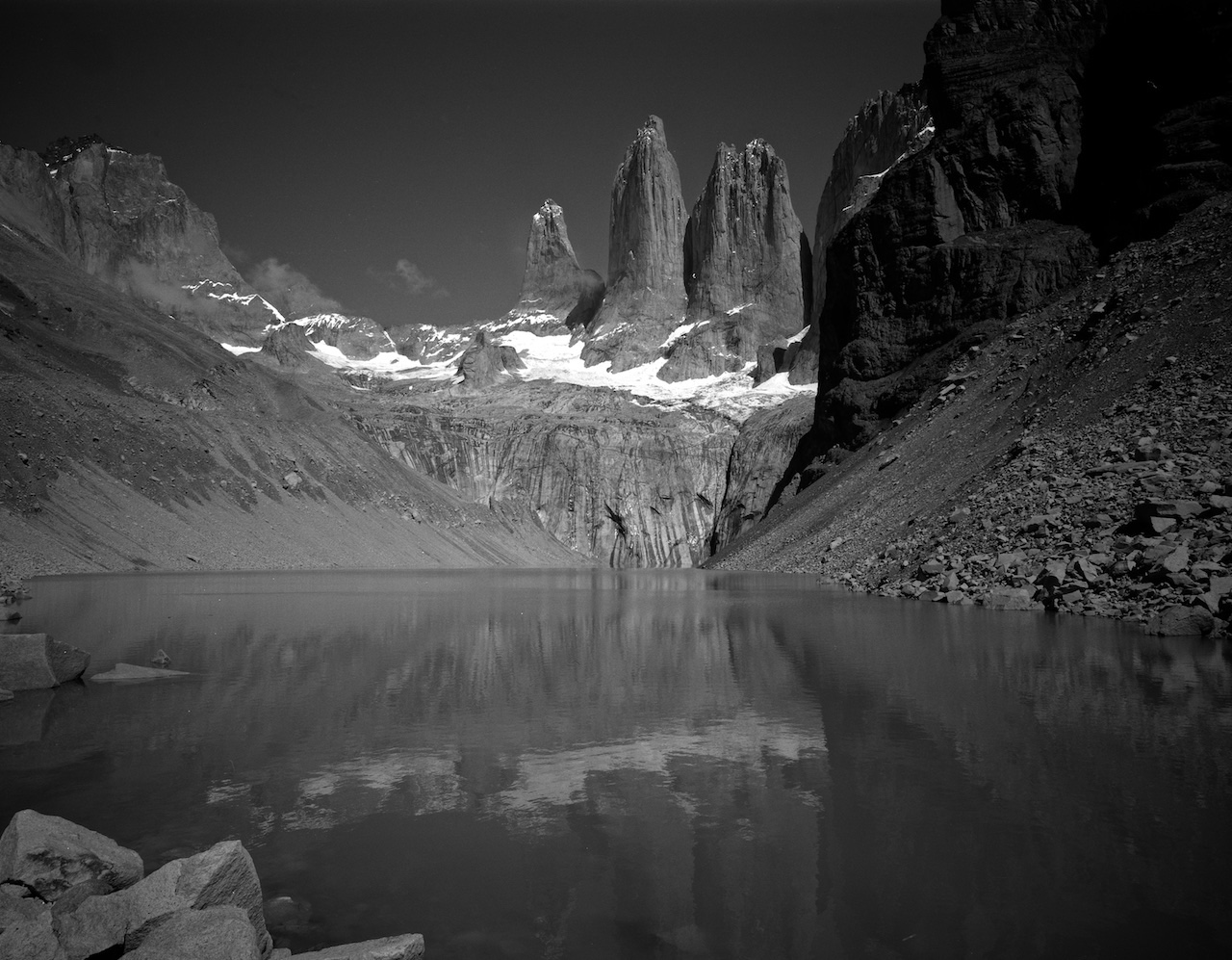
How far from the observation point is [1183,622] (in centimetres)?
2097

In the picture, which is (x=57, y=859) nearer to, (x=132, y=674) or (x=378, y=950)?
(x=378, y=950)

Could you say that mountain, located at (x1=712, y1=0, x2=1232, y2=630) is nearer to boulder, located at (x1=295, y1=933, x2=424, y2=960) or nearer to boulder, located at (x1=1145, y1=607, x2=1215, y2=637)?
boulder, located at (x1=1145, y1=607, x2=1215, y2=637)

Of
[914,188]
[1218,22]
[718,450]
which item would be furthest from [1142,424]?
[718,450]

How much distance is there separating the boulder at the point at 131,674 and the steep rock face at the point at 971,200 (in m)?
74.3

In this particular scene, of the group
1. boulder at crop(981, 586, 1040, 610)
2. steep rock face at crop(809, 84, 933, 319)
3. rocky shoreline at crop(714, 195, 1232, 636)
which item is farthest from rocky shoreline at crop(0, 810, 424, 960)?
steep rock face at crop(809, 84, 933, 319)

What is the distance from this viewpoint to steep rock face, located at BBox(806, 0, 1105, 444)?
7981 cm

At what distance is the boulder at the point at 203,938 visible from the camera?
5.13 metres

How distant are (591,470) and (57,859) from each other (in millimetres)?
148206

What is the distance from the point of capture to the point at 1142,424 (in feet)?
119

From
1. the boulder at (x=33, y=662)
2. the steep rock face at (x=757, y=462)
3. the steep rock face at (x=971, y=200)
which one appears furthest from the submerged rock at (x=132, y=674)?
the steep rock face at (x=757, y=462)

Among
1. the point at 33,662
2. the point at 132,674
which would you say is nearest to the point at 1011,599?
the point at 132,674

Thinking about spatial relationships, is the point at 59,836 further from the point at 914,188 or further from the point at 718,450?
the point at 718,450

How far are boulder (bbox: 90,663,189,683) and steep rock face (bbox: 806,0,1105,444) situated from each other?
7434 cm

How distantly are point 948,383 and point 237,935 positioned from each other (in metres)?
72.5
